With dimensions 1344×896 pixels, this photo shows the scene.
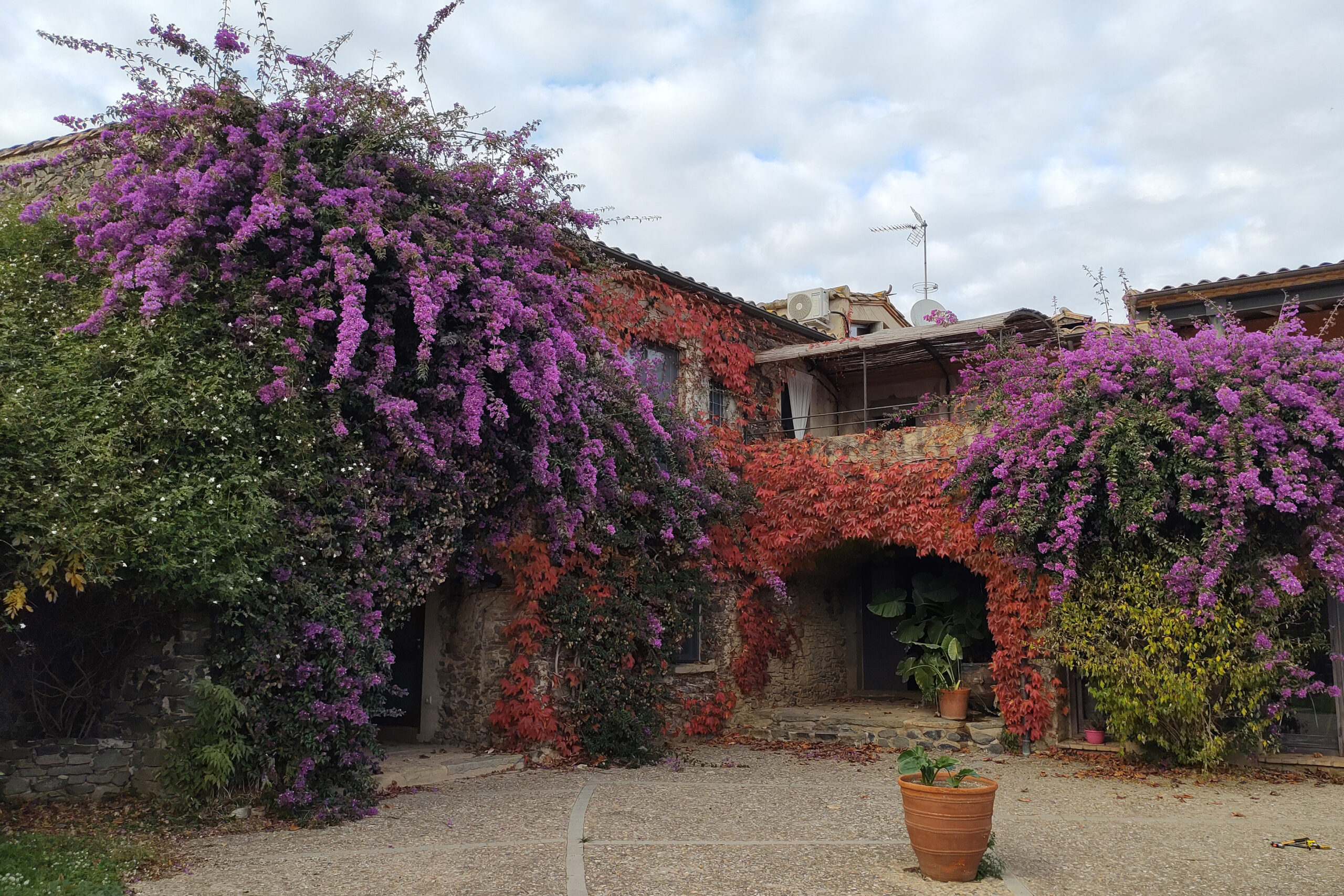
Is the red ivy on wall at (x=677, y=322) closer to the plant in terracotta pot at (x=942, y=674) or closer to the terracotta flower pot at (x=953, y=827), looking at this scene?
the plant in terracotta pot at (x=942, y=674)

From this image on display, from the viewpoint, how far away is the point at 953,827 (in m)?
6.00

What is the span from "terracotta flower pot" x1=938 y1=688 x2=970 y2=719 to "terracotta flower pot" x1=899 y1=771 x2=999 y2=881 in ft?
20.0

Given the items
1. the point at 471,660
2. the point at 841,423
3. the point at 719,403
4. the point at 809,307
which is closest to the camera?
the point at 471,660

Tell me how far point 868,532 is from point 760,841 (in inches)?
227

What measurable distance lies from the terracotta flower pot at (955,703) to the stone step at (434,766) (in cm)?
518

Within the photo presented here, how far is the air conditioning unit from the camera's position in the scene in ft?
59.3

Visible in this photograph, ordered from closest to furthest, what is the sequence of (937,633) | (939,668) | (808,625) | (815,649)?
(939,668), (937,633), (808,625), (815,649)

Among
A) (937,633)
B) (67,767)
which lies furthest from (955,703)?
(67,767)

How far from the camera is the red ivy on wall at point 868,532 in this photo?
1123 centimetres

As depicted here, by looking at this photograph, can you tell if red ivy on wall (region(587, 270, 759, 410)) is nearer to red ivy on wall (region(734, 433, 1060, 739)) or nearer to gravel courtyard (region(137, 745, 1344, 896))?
red ivy on wall (region(734, 433, 1060, 739))

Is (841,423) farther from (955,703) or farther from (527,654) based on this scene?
(527,654)

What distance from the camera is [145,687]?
307 inches

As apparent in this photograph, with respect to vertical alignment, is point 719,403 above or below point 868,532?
above

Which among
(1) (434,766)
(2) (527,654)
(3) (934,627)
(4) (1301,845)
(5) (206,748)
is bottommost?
(4) (1301,845)
